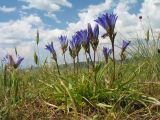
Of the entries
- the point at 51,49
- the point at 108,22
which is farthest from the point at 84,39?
the point at 51,49

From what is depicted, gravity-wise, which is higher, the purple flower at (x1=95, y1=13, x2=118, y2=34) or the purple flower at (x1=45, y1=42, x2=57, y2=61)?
the purple flower at (x1=95, y1=13, x2=118, y2=34)

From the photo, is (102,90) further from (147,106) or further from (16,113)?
(16,113)

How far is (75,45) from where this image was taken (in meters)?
4.54

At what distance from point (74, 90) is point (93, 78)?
0.93 ft

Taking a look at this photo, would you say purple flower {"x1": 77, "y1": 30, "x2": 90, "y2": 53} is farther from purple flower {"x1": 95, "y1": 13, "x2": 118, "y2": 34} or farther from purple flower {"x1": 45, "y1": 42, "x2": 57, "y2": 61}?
purple flower {"x1": 45, "y1": 42, "x2": 57, "y2": 61}

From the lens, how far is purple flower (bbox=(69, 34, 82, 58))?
4.44 meters

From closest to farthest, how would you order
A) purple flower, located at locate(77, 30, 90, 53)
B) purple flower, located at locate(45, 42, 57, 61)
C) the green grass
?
the green grass
purple flower, located at locate(77, 30, 90, 53)
purple flower, located at locate(45, 42, 57, 61)

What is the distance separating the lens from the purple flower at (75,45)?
4440mm

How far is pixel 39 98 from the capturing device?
4633mm

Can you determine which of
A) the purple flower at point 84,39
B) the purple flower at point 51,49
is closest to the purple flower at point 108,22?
the purple flower at point 84,39

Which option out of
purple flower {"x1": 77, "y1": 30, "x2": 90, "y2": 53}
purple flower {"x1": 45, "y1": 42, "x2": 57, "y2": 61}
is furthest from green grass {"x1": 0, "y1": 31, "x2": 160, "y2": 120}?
purple flower {"x1": 45, "y1": 42, "x2": 57, "y2": 61}

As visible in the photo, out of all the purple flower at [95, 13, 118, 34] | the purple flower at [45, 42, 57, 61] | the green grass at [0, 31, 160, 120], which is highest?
the purple flower at [95, 13, 118, 34]

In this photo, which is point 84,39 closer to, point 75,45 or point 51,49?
point 75,45

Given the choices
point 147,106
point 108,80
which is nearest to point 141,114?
point 147,106
